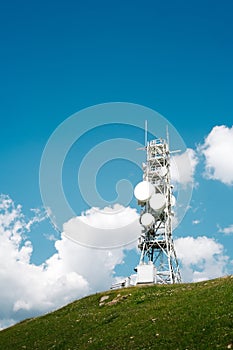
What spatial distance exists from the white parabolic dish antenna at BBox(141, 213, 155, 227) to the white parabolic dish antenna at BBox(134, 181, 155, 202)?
2.31 m

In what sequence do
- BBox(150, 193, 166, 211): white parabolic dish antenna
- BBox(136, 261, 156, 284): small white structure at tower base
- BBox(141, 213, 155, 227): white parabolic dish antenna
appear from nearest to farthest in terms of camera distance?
BBox(136, 261, 156, 284): small white structure at tower base → BBox(141, 213, 155, 227): white parabolic dish antenna → BBox(150, 193, 166, 211): white parabolic dish antenna

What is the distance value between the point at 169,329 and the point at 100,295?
21.2m

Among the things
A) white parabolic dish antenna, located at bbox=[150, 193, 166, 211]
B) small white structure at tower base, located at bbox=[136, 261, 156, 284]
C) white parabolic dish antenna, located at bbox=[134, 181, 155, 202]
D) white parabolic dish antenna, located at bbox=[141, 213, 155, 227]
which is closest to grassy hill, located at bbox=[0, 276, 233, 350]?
small white structure at tower base, located at bbox=[136, 261, 156, 284]

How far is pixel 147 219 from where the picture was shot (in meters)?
60.3

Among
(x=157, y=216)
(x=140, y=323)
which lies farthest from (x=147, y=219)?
(x=140, y=323)

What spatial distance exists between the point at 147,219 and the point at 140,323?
102ft

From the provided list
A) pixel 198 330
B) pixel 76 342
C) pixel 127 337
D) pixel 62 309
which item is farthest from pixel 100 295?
pixel 198 330

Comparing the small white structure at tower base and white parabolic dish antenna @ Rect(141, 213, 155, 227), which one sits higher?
white parabolic dish antenna @ Rect(141, 213, 155, 227)

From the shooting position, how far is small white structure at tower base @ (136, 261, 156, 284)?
5336 cm

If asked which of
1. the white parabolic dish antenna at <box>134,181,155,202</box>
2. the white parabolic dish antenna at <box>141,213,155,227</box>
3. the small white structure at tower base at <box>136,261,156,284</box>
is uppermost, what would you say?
the white parabolic dish antenna at <box>134,181,155,202</box>

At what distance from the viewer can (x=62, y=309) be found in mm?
45875

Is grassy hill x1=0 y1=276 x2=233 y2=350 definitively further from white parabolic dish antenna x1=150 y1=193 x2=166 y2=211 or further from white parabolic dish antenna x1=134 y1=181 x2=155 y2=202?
white parabolic dish antenna x1=134 y1=181 x2=155 y2=202

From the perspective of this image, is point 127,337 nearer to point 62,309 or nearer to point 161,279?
point 62,309

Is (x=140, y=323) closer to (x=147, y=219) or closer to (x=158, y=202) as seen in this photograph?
(x=147, y=219)
